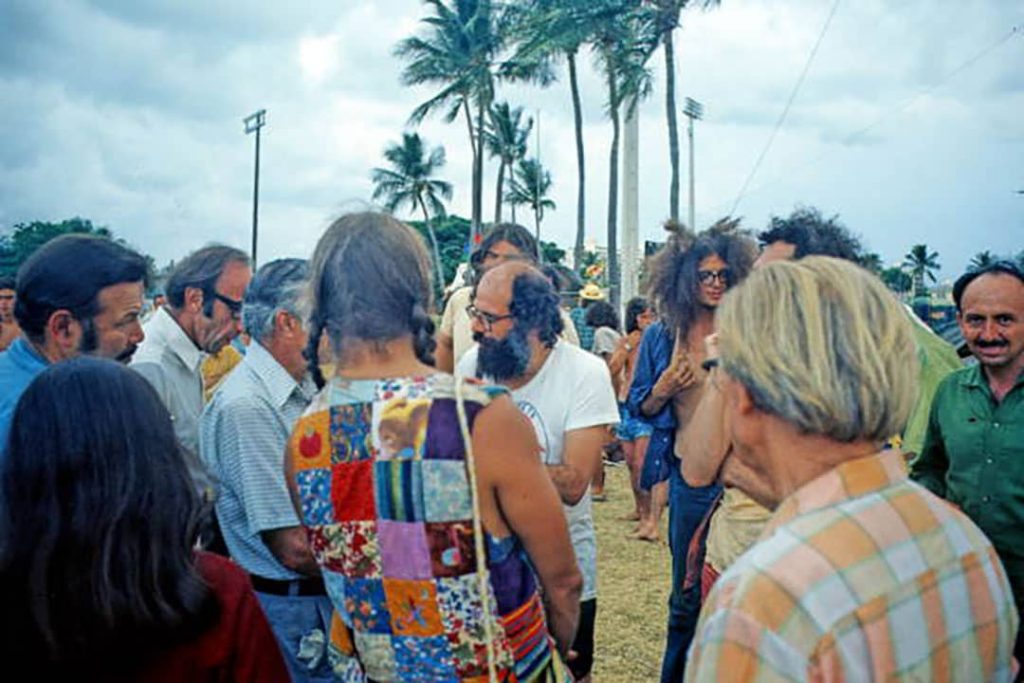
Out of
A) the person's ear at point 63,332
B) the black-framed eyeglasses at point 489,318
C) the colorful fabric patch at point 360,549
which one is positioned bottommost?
the colorful fabric patch at point 360,549

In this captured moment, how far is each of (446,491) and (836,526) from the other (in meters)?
0.79

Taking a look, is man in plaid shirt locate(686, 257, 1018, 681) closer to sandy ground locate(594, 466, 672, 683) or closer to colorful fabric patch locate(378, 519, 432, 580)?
colorful fabric patch locate(378, 519, 432, 580)

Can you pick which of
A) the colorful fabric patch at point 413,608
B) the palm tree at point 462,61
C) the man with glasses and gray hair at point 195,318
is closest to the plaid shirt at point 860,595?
the colorful fabric patch at point 413,608

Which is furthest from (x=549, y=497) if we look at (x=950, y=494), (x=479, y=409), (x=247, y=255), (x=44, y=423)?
(x=247, y=255)

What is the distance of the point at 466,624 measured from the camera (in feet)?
5.93

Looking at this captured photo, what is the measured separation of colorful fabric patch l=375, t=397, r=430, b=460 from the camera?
5.78 feet

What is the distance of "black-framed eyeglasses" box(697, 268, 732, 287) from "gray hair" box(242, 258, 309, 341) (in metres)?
1.57

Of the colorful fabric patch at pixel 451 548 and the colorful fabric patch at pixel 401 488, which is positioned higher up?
the colorful fabric patch at pixel 401 488

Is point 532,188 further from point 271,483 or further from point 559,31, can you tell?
point 271,483

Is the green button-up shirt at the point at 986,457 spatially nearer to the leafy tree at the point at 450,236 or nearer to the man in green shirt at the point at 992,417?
the man in green shirt at the point at 992,417

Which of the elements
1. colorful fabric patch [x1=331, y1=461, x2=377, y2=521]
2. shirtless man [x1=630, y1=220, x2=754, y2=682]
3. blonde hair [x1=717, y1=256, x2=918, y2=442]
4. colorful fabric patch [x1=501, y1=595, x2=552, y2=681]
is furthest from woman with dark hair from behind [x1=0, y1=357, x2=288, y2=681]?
shirtless man [x1=630, y1=220, x2=754, y2=682]

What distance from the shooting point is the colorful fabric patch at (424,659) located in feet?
6.02

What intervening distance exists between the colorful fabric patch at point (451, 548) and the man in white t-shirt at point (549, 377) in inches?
43.7

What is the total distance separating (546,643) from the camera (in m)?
2.01
